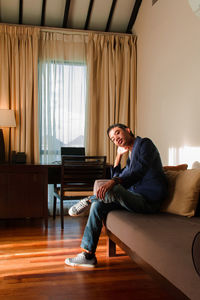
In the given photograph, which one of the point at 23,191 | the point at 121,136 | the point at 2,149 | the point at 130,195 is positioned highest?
the point at 121,136

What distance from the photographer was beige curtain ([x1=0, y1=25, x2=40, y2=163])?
430 centimetres

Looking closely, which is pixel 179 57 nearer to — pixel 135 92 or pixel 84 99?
pixel 135 92

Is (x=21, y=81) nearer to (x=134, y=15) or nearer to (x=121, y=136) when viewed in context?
(x=134, y=15)

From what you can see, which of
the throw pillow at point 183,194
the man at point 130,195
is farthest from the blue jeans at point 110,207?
the throw pillow at point 183,194

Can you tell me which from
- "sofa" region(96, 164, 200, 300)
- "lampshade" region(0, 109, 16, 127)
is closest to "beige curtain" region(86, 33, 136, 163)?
"lampshade" region(0, 109, 16, 127)

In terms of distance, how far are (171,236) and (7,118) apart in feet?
9.70

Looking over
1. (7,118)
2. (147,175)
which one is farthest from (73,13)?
(147,175)

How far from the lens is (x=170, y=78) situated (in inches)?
144

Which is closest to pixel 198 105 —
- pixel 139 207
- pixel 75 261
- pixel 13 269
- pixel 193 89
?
pixel 193 89

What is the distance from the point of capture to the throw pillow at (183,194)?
7.38ft

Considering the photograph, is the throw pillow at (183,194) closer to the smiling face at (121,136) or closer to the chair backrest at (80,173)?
the smiling face at (121,136)

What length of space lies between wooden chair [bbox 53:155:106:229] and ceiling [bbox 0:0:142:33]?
207 cm

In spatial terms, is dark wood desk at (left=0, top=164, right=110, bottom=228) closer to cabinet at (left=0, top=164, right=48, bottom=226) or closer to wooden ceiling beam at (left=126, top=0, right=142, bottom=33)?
cabinet at (left=0, top=164, right=48, bottom=226)

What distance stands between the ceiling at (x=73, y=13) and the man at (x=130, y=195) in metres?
2.69
